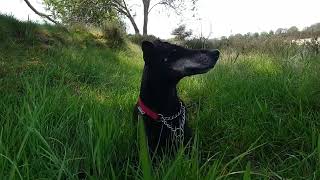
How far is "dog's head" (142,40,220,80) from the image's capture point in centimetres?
303

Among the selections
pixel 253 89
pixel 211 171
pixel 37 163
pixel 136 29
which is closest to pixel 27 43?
pixel 253 89

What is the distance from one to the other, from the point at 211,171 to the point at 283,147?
5.11 ft

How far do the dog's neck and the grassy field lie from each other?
10.4 inches

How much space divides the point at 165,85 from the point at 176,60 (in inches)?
8.2

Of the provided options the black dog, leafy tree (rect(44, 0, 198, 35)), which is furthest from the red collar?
leafy tree (rect(44, 0, 198, 35))

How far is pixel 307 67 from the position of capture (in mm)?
4363

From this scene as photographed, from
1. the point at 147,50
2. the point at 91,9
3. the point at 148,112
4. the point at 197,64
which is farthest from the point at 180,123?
the point at 91,9

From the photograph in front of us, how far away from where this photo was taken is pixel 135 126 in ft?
10.3

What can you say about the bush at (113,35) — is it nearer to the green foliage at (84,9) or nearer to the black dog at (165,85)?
the black dog at (165,85)

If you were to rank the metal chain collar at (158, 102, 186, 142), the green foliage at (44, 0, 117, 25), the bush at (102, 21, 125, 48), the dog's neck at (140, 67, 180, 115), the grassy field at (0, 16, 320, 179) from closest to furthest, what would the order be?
the grassy field at (0, 16, 320, 179), the metal chain collar at (158, 102, 186, 142), the dog's neck at (140, 67, 180, 115), the bush at (102, 21, 125, 48), the green foliage at (44, 0, 117, 25)

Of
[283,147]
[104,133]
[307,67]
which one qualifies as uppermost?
[307,67]

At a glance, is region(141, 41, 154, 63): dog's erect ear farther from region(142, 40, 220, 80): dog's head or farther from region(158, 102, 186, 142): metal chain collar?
region(158, 102, 186, 142): metal chain collar

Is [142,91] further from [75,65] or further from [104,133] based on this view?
[75,65]

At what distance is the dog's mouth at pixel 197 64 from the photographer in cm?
302
